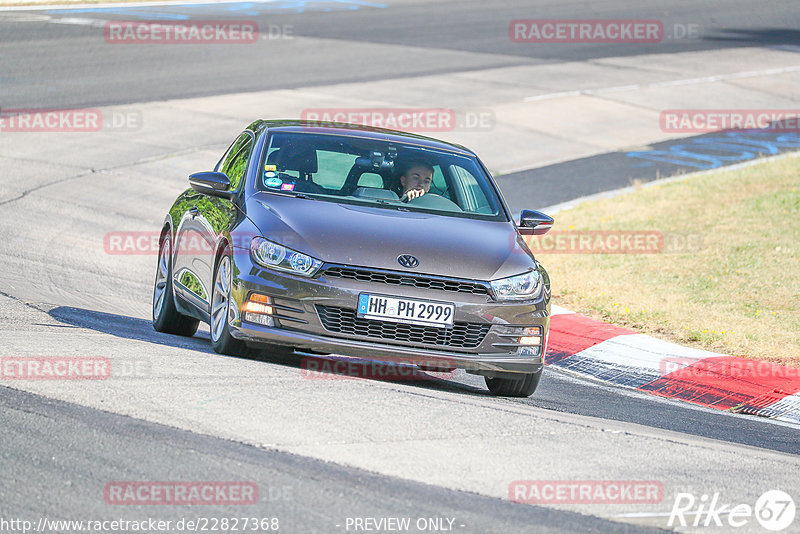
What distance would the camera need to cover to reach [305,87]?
77.8ft

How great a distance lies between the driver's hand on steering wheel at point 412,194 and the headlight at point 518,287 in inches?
44.4

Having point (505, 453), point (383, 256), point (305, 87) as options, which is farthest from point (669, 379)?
point (305, 87)

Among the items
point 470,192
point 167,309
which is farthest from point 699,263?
point 167,309

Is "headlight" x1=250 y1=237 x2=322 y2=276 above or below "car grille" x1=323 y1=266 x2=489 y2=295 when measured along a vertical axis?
above

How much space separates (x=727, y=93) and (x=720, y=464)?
2204 centimetres

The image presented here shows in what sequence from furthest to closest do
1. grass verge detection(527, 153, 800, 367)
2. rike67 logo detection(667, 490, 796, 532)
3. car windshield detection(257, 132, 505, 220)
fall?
1. grass verge detection(527, 153, 800, 367)
2. car windshield detection(257, 132, 505, 220)
3. rike67 logo detection(667, 490, 796, 532)

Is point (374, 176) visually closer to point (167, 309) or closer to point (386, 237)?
point (386, 237)

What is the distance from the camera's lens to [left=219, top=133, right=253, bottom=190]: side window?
8.75 meters

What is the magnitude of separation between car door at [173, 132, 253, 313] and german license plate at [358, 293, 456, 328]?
1.24 m

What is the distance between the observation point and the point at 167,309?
923 centimetres

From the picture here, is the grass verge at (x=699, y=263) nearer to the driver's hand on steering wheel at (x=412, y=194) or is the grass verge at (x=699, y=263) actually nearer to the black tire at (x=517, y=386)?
the black tire at (x=517, y=386)

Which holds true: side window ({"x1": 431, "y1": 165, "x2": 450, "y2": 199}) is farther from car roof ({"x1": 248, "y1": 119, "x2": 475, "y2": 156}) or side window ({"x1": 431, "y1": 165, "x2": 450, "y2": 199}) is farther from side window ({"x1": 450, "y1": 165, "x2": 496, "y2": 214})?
car roof ({"x1": 248, "y1": 119, "x2": 475, "y2": 156})

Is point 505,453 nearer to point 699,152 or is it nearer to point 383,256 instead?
point 383,256

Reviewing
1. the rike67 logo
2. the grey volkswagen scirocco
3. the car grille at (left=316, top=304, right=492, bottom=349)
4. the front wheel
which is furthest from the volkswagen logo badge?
the rike67 logo
